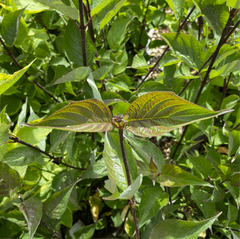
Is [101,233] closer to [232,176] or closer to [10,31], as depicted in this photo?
[232,176]

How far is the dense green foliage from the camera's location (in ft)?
1.19

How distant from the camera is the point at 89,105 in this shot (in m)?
0.34

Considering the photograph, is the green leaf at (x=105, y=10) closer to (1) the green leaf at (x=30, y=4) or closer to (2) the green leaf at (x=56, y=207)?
(1) the green leaf at (x=30, y=4)

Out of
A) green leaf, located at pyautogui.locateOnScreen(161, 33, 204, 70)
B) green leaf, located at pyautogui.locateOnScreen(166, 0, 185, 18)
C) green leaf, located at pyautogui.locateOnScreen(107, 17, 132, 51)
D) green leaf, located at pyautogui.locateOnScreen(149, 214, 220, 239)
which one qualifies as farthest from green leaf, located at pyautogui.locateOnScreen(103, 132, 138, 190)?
green leaf, located at pyautogui.locateOnScreen(107, 17, 132, 51)

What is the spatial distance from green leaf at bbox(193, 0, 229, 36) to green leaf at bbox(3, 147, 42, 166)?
0.59 metres

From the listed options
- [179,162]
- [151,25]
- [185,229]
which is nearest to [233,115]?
[179,162]

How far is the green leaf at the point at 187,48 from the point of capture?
63 centimetres

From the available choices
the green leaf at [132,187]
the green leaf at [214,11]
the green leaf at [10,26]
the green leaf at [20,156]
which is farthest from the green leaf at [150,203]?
the green leaf at [10,26]

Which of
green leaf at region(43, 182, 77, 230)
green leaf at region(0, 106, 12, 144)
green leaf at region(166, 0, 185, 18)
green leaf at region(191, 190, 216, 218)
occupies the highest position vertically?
green leaf at region(166, 0, 185, 18)

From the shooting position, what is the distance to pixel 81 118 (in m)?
0.35

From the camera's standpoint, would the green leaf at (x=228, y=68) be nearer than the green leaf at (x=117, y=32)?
Yes

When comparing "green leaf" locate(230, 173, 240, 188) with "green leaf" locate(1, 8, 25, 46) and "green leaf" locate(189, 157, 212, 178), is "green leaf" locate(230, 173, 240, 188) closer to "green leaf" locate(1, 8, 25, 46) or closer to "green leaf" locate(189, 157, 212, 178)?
"green leaf" locate(189, 157, 212, 178)

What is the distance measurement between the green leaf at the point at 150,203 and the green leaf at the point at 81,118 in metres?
0.30

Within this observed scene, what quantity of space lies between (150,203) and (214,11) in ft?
1.67
